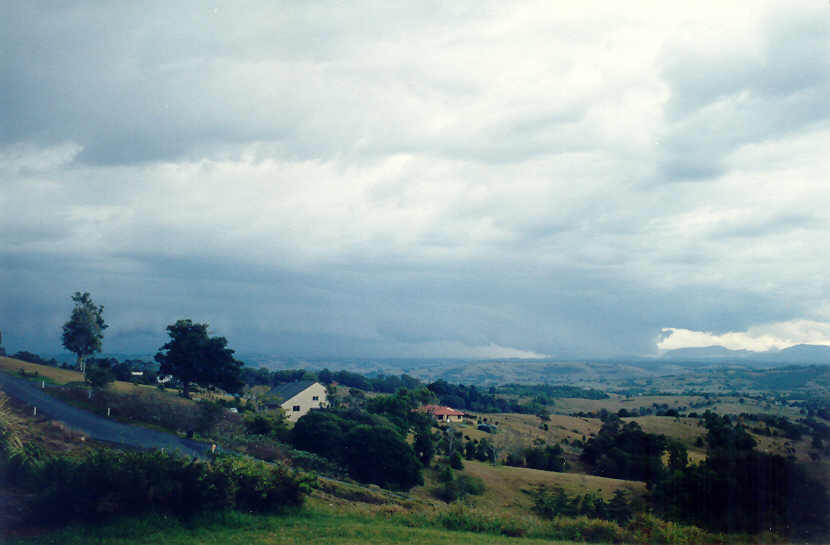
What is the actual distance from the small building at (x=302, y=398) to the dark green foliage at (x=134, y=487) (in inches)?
1802

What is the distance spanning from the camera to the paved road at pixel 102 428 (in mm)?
27438

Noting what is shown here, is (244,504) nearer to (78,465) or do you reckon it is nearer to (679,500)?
(78,465)

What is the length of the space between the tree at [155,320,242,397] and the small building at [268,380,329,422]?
12.1 metres

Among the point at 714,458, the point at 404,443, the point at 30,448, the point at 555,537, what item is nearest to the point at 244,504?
the point at 30,448

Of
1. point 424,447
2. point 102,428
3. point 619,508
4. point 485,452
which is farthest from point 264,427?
point 619,508

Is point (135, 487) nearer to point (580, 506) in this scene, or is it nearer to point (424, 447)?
point (580, 506)

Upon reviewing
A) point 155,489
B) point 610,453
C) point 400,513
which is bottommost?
point 610,453

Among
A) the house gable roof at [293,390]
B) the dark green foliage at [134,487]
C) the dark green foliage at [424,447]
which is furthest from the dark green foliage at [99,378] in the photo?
the dark green foliage at [134,487]

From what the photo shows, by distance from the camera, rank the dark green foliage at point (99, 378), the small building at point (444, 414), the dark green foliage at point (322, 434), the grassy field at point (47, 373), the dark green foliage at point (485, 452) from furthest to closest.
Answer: the small building at point (444, 414) → the dark green foliage at point (485, 452) → the grassy field at point (47, 373) → the dark green foliage at point (99, 378) → the dark green foliage at point (322, 434)

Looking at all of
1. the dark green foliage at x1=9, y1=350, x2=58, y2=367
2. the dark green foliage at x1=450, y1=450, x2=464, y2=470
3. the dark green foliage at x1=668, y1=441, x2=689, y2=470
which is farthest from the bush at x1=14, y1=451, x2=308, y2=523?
the dark green foliage at x1=9, y1=350, x2=58, y2=367

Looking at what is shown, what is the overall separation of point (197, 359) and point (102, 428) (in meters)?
18.2

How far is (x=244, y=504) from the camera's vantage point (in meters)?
15.0

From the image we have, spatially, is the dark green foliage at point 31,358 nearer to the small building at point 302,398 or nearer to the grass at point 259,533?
the small building at point 302,398

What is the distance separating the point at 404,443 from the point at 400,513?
18.2 metres
